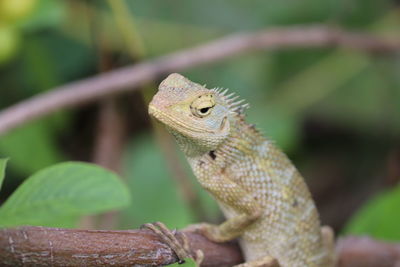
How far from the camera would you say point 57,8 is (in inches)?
190

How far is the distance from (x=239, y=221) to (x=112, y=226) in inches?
83.3

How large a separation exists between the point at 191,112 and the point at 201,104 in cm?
6

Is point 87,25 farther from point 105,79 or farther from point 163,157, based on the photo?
point 163,157

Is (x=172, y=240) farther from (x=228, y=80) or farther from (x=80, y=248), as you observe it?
(x=228, y=80)

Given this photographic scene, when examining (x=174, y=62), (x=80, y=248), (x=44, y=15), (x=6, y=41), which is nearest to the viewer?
(x=80, y=248)

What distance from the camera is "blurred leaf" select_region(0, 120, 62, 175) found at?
498 cm

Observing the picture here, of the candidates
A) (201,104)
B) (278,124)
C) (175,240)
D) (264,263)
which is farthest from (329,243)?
(278,124)

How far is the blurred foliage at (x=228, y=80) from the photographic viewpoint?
5.50 metres

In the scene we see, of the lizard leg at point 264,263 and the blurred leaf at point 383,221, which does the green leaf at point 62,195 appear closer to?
the lizard leg at point 264,263

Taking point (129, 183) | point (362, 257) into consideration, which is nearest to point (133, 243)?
point (362, 257)

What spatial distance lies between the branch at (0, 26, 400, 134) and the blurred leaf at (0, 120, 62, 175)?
0.40m

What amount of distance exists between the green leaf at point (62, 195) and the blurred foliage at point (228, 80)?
2.73 meters

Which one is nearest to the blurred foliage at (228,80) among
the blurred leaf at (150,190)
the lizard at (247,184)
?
the blurred leaf at (150,190)

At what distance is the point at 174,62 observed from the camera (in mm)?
5254
